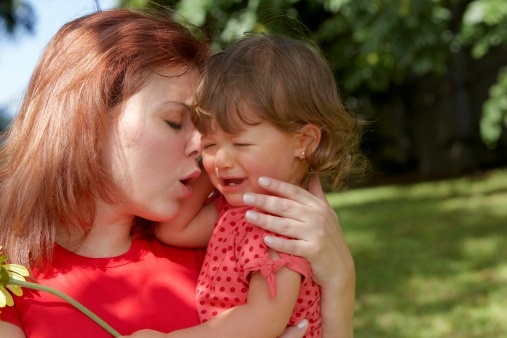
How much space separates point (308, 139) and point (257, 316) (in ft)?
1.47

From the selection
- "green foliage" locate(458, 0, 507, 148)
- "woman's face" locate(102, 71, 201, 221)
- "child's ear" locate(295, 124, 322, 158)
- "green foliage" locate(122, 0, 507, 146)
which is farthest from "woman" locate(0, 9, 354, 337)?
"green foliage" locate(458, 0, 507, 148)

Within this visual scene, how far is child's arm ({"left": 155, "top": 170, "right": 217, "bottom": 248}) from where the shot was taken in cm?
217

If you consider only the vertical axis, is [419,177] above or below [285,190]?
below

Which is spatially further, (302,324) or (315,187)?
(315,187)

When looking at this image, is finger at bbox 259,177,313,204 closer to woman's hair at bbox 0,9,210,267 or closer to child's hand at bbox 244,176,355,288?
child's hand at bbox 244,176,355,288

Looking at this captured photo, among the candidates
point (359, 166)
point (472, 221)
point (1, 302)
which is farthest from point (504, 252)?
point (1, 302)

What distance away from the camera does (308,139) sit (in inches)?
78.0

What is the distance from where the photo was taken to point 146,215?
2051 mm

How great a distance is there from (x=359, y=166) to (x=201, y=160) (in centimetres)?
48

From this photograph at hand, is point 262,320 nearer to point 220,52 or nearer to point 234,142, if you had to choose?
point 234,142

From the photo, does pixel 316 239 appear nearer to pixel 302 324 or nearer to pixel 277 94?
pixel 302 324

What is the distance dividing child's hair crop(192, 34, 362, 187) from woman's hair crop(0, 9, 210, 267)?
175 millimetres

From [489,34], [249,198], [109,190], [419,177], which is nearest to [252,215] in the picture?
[249,198]

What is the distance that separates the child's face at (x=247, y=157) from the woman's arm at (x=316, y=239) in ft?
0.14
